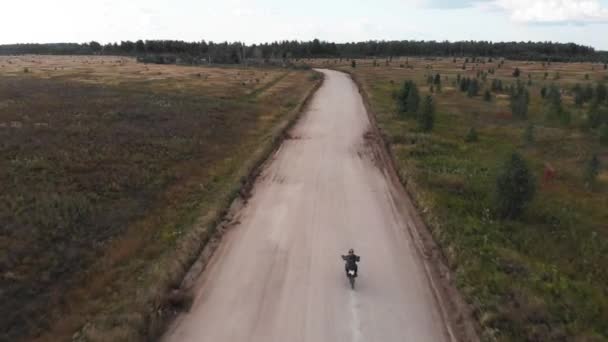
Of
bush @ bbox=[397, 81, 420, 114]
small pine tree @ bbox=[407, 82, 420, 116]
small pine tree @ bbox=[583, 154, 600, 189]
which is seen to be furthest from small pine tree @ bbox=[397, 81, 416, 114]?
small pine tree @ bbox=[583, 154, 600, 189]

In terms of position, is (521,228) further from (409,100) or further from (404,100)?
(404,100)

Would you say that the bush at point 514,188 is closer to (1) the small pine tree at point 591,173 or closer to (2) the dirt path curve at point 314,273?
(2) the dirt path curve at point 314,273

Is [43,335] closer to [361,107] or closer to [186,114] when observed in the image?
[186,114]

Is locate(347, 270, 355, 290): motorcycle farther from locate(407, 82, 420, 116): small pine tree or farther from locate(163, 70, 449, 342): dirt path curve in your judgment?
locate(407, 82, 420, 116): small pine tree

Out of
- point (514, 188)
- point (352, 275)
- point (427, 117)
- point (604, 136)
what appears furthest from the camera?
point (427, 117)

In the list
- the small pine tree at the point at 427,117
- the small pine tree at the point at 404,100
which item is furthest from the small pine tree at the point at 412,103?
the small pine tree at the point at 427,117

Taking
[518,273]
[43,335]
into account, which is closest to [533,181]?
[518,273]

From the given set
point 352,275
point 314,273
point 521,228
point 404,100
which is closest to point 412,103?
point 404,100

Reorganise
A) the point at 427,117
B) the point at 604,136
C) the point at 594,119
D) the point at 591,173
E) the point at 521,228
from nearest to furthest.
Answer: the point at 521,228 → the point at 591,173 → the point at 604,136 → the point at 427,117 → the point at 594,119
